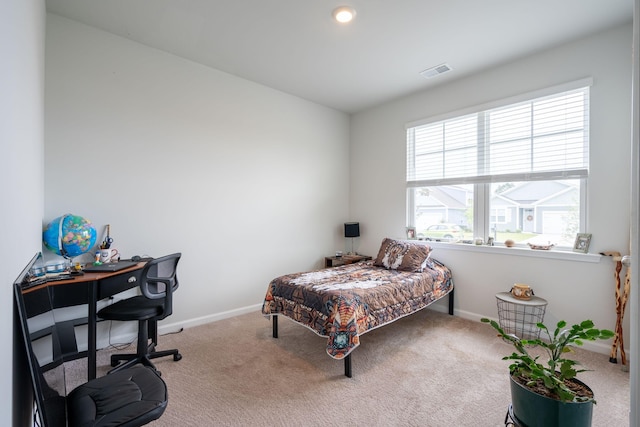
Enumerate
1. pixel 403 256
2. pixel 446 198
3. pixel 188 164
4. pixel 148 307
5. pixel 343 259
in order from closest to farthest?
1. pixel 148 307
2. pixel 188 164
3. pixel 403 256
4. pixel 446 198
5. pixel 343 259

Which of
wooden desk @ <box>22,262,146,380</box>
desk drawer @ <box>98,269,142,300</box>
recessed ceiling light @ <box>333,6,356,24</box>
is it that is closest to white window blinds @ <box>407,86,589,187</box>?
recessed ceiling light @ <box>333,6,356,24</box>

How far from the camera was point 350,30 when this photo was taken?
8.79 ft

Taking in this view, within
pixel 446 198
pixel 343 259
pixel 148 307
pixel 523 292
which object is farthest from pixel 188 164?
pixel 523 292

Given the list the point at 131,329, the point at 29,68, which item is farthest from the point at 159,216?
the point at 29,68

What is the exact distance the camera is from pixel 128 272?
2.32m

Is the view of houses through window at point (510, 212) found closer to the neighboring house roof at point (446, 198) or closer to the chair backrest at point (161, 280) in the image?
the neighboring house roof at point (446, 198)

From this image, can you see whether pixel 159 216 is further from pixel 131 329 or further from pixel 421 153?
pixel 421 153

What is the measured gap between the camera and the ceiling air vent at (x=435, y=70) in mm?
3312

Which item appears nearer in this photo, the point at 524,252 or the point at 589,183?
the point at 589,183

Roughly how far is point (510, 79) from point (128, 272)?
4171mm

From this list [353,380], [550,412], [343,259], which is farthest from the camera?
[343,259]

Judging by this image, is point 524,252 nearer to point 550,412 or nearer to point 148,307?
point 550,412

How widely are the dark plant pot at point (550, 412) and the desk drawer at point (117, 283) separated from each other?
253 centimetres

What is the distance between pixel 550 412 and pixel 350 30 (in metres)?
2.93
